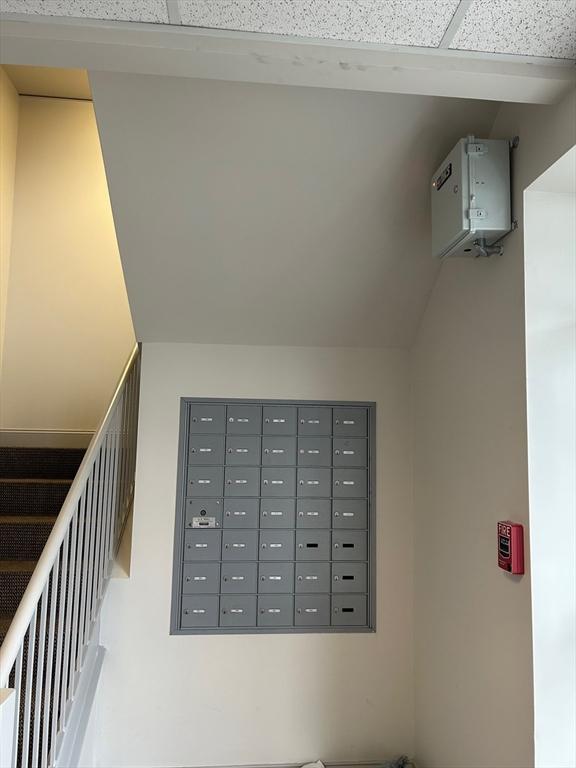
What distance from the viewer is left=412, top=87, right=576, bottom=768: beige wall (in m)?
1.73

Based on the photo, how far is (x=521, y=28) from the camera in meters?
1.31

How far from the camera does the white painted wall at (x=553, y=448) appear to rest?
161 cm

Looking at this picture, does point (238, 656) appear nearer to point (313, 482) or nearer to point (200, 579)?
point (200, 579)

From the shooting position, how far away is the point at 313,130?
2.00m

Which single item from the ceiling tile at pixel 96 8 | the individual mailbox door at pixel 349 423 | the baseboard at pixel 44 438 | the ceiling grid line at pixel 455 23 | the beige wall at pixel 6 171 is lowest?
the baseboard at pixel 44 438

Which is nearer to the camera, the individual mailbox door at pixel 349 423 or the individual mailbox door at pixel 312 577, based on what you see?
the individual mailbox door at pixel 312 577

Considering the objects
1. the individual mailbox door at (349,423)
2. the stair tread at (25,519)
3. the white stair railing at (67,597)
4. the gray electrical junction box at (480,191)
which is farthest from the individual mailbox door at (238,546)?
the gray electrical junction box at (480,191)

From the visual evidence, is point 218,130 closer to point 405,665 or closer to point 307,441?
point 307,441

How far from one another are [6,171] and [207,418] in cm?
232

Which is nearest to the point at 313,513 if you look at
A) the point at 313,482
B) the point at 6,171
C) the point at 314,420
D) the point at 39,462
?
the point at 313,482

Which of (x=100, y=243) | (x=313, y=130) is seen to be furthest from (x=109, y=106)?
(x=100, y=243)

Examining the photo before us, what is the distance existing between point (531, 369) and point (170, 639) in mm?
2071

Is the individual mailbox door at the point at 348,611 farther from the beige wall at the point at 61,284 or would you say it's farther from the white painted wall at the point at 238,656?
the beige wall at the point at 61,284

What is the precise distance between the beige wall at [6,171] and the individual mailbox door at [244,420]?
1.92m
